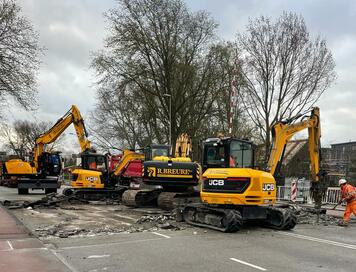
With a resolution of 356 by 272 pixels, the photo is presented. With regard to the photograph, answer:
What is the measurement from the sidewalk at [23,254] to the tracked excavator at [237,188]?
5.23m

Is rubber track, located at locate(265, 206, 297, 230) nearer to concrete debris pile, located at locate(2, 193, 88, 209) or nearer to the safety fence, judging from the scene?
concrete debris pile, located at locate(2, 193, 88, 209)

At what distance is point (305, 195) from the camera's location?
1112 inches

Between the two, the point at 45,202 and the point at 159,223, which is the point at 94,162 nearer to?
the point at 45,202

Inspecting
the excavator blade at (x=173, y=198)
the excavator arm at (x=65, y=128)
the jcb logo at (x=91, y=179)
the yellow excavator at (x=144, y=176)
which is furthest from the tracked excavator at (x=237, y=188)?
the excavator arm at (x=65, y=128)

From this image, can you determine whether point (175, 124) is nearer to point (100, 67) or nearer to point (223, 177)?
point (100, 67)

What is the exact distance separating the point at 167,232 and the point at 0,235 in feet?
15.1

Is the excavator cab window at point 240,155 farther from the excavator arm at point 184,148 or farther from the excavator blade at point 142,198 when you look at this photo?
the excavator blade at point 142,198

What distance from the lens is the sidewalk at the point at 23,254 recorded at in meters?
8.62

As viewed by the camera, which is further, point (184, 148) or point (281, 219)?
point (184, 148)

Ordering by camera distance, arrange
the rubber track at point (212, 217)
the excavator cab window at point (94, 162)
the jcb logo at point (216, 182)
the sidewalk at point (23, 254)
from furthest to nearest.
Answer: the excavator cab window at point (94, 162) < the jcb logo at point (216, 182) < the rubber track at point (212, 217) < the sidewalk at point (23, 254)

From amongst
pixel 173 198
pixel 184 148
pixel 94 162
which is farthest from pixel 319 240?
pixel 94 162

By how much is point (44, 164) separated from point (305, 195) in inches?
681

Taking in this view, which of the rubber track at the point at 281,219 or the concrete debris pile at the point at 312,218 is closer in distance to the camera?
the rubber track at the point at 281,219

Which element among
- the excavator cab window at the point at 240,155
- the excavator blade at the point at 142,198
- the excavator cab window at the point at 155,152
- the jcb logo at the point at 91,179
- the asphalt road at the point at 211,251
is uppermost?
the excavator cab window at the point at 155,152
